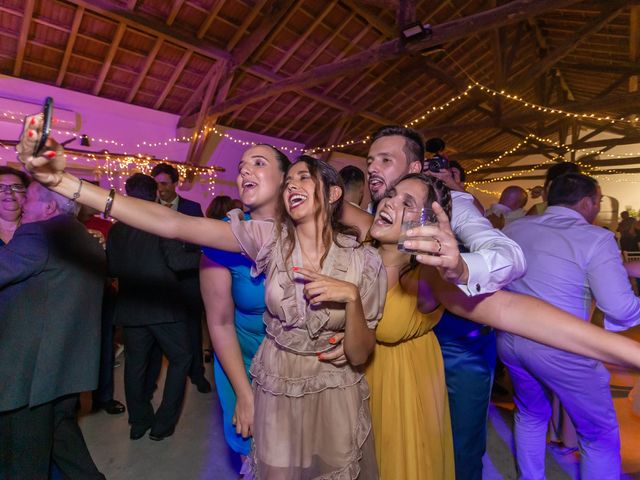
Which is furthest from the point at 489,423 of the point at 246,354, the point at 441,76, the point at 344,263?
the point at 441,76

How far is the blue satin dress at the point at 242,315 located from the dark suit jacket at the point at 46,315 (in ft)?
2.64

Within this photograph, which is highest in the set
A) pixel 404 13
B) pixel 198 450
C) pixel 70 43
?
pixel 404 13

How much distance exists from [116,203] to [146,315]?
164 cm

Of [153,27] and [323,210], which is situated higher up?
[153,27]

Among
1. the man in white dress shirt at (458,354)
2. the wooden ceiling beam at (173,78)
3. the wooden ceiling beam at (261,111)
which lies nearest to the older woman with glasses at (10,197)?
the man in white dress shirt at (458,354)

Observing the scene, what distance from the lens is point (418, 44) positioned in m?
5.05

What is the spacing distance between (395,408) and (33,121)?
4.58 ft

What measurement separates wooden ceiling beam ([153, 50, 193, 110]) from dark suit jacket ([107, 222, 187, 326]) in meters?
4.68

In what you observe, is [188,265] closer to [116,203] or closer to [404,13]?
[116,203]

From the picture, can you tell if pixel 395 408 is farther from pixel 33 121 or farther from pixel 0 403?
pixel 0 403

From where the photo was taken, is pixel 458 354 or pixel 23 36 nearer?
pixel 458 354

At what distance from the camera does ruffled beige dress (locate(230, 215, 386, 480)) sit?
115 cm

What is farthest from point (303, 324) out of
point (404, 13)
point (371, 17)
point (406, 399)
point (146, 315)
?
point (371, 17)

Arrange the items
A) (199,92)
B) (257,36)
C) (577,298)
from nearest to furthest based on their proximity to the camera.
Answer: (577,298), (257,36), (199,92)
